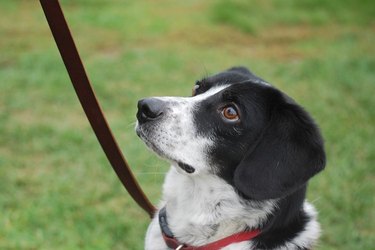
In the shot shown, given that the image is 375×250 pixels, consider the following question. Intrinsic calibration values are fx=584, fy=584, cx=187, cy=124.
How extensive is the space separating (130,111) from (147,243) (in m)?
3.35

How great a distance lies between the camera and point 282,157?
269 cm

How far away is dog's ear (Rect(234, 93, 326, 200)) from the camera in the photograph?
2.62m

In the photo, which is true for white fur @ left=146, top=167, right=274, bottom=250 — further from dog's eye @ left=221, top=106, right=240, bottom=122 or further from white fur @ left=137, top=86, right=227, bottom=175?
dog's eye @ left=221, top=106, right=240, bottom=122

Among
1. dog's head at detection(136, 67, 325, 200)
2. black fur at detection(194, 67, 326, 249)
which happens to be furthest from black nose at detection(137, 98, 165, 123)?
black fur at detection(194, 67, 326, 249)

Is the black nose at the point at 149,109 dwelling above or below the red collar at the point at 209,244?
above

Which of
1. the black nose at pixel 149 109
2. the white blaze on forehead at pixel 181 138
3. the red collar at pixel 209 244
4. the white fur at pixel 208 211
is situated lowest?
the red collar at pixel 209 244

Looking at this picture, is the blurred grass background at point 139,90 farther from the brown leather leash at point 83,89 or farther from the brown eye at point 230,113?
the brown eye at point 230,113

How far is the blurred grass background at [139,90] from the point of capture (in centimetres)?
455

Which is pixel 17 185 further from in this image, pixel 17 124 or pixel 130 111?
pixel 130 111

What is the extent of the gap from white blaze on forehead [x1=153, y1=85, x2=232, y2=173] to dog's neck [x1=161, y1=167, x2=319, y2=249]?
13 cm

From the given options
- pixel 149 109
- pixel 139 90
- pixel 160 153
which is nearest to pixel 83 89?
pixel 149 109

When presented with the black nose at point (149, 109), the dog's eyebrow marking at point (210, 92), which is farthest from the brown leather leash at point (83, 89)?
the dog's eyebrow marking at point (210, 92)

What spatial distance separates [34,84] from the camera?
6707 mm

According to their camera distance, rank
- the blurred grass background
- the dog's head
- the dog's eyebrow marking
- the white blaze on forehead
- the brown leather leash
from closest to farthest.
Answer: the brown leather leash, the dog's head, the white blaze on forehead, the dog's eyebrow marking, the blurred grass background
